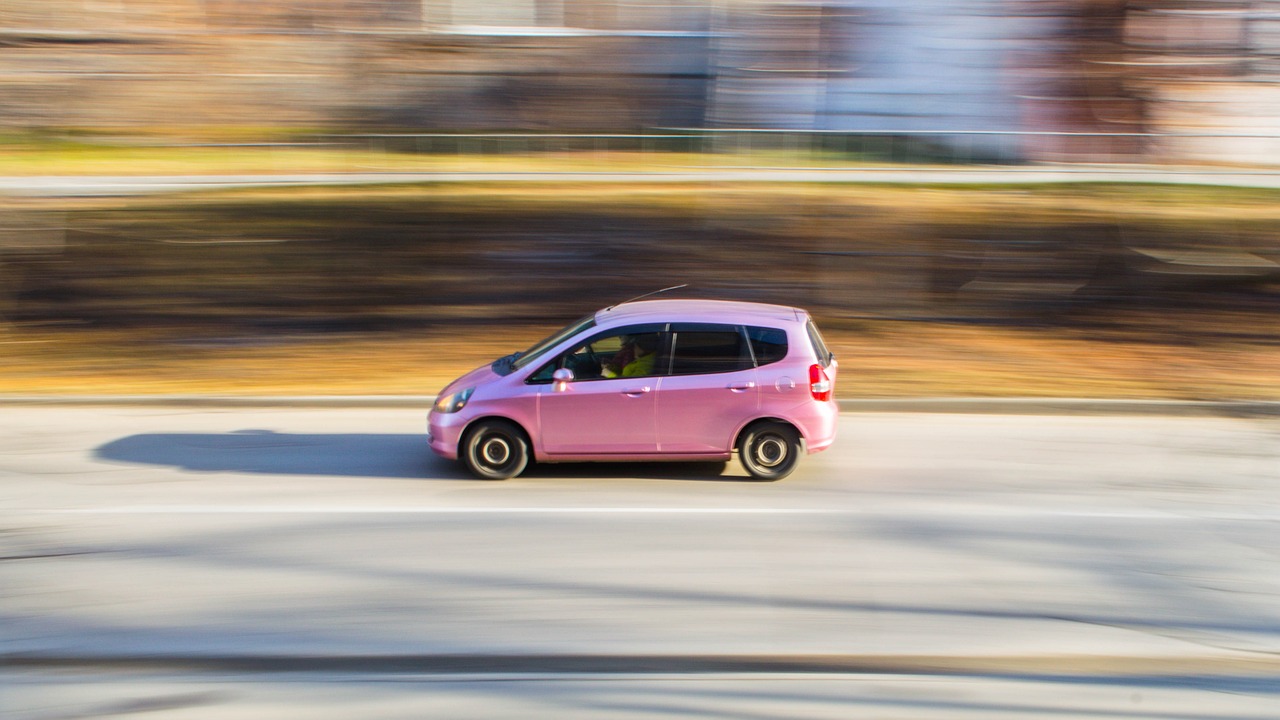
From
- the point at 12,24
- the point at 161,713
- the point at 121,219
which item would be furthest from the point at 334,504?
the point at 12,24

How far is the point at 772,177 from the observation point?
63.7 ft

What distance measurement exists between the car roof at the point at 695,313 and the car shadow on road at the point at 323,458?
122cm

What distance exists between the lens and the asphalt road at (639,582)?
16.0 ft

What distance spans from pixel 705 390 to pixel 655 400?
38 cm

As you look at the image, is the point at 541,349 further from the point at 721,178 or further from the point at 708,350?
the point at 721,178

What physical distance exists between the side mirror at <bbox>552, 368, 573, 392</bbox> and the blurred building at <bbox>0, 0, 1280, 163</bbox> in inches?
581

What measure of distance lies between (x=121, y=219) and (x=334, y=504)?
1257 centimetres

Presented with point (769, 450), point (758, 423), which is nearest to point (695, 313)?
point (758, 423)

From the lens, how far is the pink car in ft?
25.3

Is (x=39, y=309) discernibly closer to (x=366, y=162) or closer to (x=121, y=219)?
(x=121, y=219)

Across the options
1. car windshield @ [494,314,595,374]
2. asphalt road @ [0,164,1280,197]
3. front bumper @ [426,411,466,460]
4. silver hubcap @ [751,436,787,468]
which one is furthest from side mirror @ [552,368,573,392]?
asphalt road @ [0,164,1280,197]

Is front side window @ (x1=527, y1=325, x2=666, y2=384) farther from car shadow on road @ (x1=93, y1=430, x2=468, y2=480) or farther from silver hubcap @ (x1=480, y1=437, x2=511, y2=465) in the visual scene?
car shadow on road @ (x1=93, y1=430, x2=468, y2=480)

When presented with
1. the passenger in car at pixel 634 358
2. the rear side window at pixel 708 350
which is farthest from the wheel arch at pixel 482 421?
the rear side window at pixel 708 350

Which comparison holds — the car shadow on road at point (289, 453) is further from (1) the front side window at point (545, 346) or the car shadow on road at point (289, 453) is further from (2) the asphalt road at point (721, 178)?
(2) the asphalt road at point (721, 178)
